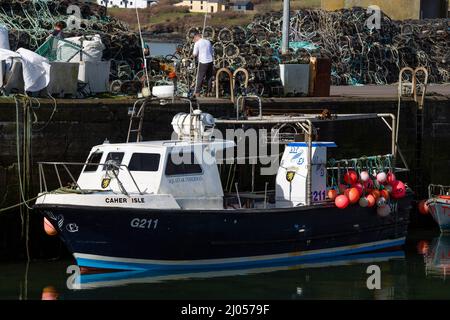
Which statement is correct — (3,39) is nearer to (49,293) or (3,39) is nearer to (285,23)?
(49,293)

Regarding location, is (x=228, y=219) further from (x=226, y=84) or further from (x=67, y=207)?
(x=226, y=84)

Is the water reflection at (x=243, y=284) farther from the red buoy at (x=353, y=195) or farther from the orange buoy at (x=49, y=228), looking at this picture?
the red buoy at (x=353, y=195)

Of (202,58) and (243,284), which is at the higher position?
(202,58)

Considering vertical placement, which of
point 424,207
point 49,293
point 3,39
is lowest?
point 49,293

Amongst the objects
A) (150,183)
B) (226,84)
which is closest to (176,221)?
(150,183)

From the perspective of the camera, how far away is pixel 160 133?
19312 millimetres

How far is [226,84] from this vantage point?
2198cm

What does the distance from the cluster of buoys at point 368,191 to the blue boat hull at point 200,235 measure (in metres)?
0.20

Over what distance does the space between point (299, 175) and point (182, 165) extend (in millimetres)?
2039

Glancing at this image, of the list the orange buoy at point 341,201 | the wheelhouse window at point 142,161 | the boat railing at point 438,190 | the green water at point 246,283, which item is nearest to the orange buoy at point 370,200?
the orange buoy at point 341,201

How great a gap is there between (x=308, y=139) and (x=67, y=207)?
3.90 meters

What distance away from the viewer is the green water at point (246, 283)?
1628 cm

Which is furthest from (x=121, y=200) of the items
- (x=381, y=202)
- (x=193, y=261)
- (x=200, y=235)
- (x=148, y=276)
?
(x=381, y=202)
